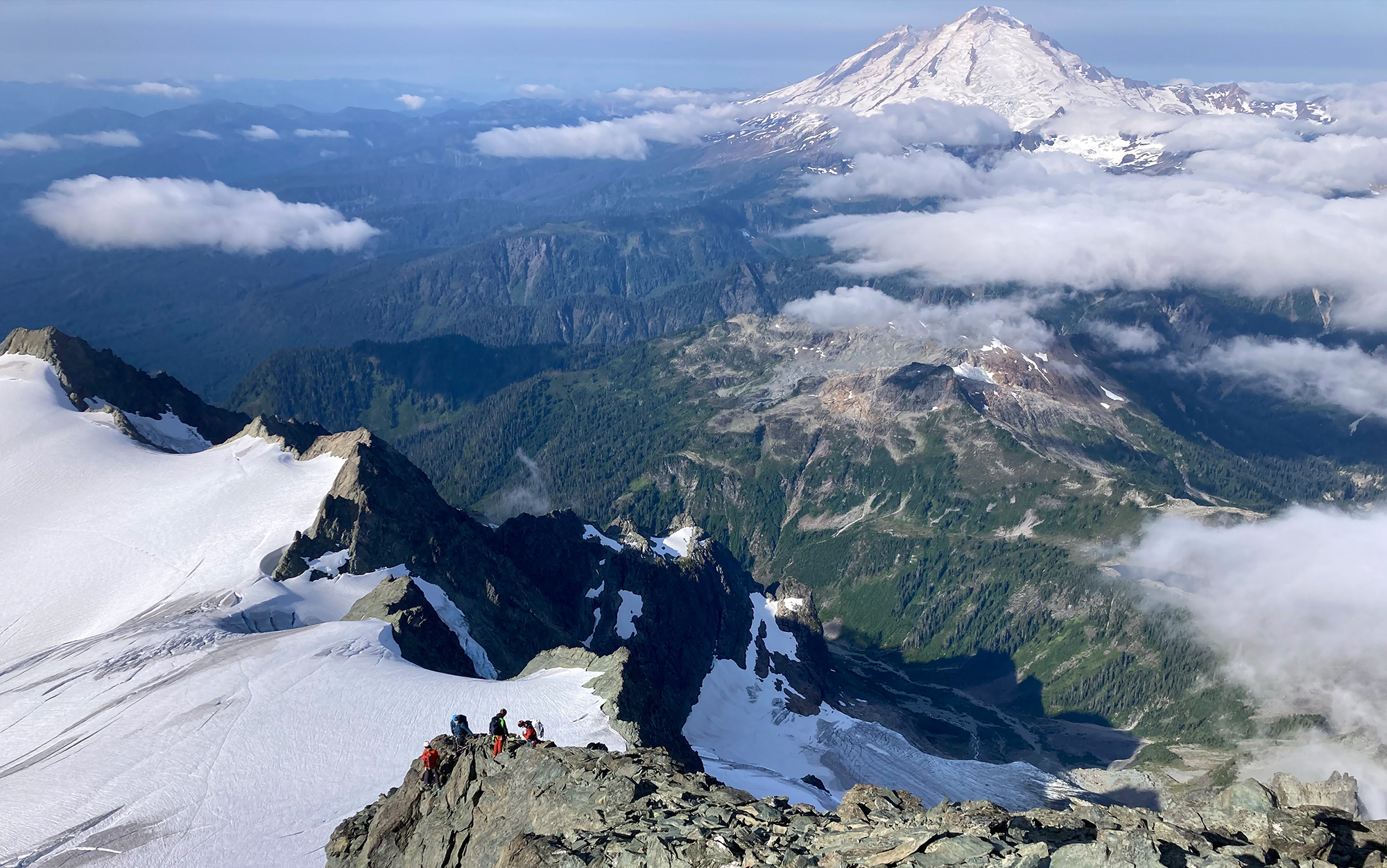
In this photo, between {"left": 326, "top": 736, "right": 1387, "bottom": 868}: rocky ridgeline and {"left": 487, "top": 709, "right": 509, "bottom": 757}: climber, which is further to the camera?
{"left": 487, "top": 709, "right": 509, "bottom": 757}: climber

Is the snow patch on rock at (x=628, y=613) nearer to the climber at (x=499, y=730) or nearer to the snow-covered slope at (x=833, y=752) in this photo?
the snow-covered slope at (x=833, y=752)

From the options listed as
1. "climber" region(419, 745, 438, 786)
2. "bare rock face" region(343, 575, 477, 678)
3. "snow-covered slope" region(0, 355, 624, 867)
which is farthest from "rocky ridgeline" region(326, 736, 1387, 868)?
"bare rock face" region(343, 575, 477, 678)

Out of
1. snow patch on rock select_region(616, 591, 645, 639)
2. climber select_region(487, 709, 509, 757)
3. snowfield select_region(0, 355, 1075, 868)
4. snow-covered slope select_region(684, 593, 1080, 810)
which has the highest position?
climber select_region(487, 709, 509, 757)

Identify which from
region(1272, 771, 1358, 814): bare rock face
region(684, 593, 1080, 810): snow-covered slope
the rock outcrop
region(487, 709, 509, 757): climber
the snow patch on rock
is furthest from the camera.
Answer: the snow patch on rock

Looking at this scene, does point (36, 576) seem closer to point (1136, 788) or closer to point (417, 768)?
point (417, 768)

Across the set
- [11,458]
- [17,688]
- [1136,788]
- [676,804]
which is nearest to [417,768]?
[676,804]

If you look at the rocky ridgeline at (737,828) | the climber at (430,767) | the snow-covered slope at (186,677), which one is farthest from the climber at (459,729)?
the snow-covered slope at (186,677)

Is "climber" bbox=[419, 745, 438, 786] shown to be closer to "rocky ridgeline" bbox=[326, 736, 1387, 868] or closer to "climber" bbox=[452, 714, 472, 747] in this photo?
"rocky ridgeline" bbox=[326, 736, 1387, 868]
